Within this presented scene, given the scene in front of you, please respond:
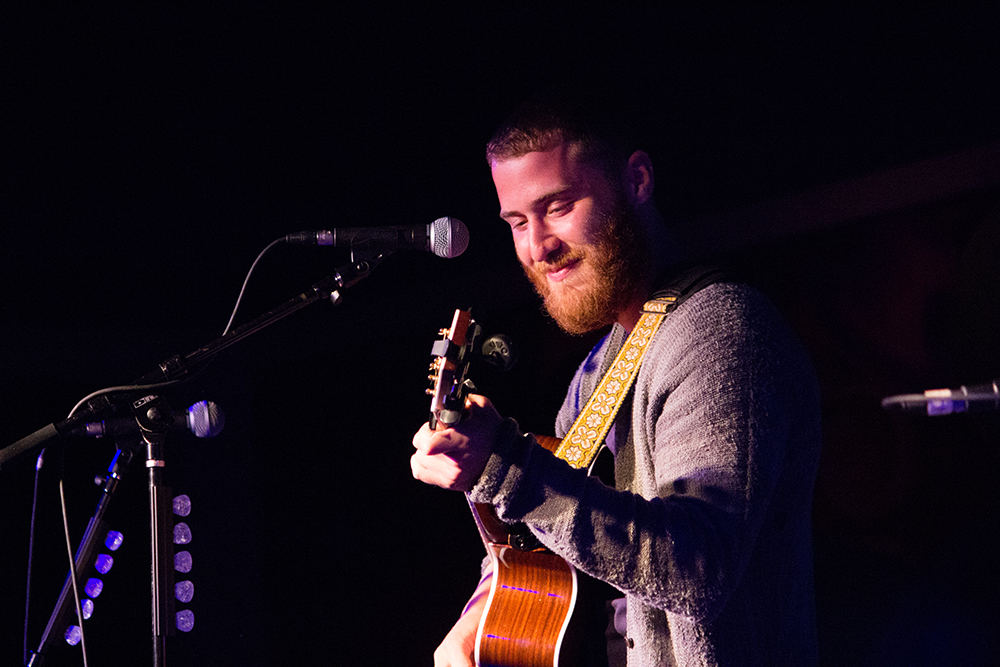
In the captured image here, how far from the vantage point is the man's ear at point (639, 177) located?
2035 millimetres

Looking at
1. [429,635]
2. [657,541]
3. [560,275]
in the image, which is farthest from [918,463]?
[429,635]

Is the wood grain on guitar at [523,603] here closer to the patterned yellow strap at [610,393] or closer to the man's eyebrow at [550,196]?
the patterned yellow strap at [610,393]

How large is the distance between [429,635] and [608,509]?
355 centimetres

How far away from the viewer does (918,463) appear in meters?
2.52

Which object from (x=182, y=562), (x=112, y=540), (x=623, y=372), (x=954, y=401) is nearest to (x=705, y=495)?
(x=954, y=401)

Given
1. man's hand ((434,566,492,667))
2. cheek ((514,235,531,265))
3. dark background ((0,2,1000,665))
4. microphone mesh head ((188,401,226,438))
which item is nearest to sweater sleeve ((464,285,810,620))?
cheek ((514,235,531,265))

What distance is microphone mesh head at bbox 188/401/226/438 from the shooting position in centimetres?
214

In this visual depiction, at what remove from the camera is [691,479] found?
1369 mm

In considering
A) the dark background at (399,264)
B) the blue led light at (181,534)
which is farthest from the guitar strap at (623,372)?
the dark background at (399,264)

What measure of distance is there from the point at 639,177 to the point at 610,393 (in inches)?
23.6

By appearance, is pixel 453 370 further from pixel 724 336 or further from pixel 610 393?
pixel 610 393

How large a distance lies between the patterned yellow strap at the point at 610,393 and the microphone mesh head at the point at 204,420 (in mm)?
961

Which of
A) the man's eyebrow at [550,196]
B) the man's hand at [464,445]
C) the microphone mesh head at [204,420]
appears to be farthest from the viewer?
the microphone mesh head at [204,420]

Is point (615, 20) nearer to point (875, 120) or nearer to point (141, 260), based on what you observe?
point (875, 120)
